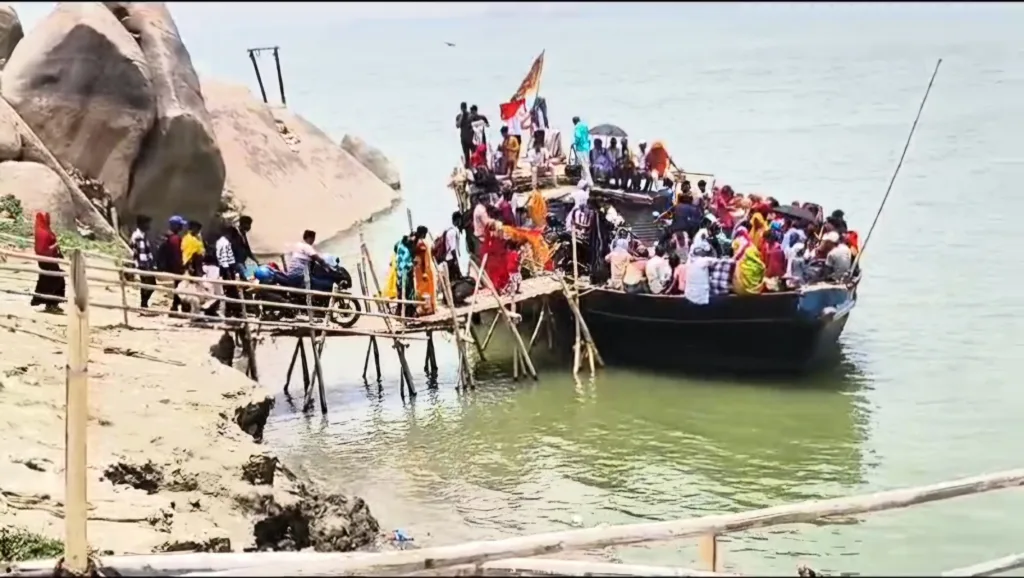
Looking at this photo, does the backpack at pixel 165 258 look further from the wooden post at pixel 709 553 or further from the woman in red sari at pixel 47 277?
the wooden post at pixel 709 553

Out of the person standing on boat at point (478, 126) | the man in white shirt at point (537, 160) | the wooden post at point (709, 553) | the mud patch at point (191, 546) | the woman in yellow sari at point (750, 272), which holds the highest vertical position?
the person standing on boat at point (478, 126)

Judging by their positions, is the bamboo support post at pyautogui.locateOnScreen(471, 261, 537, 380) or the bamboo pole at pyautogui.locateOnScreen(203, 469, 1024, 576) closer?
the bamboo pole at pyautogui.locateOnScreen(203, 469, 1024, 576)

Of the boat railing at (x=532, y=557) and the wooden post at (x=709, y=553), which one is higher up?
the boat railing at (x=532, y=557)

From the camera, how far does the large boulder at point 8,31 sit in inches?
1005

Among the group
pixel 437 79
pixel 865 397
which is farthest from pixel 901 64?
pixel 865 397

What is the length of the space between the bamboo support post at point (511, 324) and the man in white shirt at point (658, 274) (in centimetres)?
207

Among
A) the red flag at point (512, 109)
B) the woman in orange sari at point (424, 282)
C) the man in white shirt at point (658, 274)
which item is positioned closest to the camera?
the woman in orange sari at point (424, 282)

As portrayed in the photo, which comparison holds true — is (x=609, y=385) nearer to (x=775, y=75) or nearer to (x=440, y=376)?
(x=440, y=376)

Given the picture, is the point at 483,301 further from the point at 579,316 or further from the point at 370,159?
the point at 370,159

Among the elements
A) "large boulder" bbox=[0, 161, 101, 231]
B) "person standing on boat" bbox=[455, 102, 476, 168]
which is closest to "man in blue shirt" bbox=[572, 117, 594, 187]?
"person standing on boat" bbox=[455, 102, 476, 168]

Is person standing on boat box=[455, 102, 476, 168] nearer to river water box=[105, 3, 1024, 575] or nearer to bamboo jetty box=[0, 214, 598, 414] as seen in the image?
river water box=[105, 3, 1024, 575]

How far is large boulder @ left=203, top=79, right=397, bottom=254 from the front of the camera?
1141 inches

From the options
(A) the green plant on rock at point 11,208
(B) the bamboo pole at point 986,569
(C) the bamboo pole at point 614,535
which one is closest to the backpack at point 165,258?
(A) the green plant on rock at point 11,208

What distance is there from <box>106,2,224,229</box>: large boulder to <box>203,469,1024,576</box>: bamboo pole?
18813mm
